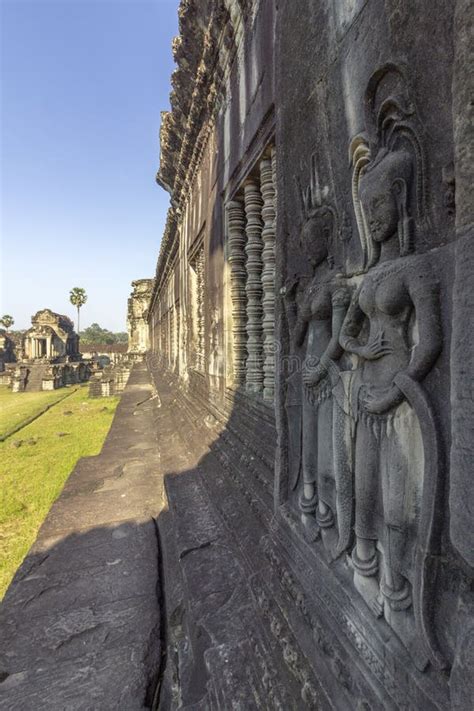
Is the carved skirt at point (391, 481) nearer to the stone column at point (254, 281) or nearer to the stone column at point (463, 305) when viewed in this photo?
the stone column at point (463, 305)

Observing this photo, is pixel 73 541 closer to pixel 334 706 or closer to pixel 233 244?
pixel 334 706

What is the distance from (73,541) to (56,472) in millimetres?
5024

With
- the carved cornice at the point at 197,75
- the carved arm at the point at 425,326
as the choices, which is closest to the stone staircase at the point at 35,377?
the carved cornice at the point at 197,75

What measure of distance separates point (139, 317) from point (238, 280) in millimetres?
26212

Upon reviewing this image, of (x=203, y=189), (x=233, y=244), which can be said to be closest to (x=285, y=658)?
(x=233, y=244)

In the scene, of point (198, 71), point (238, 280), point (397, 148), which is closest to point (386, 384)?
point (397, 148)

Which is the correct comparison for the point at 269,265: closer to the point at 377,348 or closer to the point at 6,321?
the point at 377,348

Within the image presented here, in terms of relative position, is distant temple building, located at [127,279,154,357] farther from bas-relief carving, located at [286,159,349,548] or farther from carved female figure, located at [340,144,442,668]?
carved female figure, located at [340,144,442,668]

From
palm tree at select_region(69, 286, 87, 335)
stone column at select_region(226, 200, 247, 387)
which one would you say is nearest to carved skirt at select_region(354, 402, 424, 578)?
stone column at select_region(226, 200, 247, 387)

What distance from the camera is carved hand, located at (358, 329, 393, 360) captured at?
123 centimetres

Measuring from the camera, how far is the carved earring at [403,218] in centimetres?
114

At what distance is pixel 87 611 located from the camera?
92.4 inches

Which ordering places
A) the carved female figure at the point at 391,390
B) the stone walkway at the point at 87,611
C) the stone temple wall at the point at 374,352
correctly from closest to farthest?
the stone temple wall at the point at 374,352 → the carved female figure at the point at 391,390 → the stone walkway at the point at 87,611

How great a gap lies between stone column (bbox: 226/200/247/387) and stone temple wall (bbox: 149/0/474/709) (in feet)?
5.03
